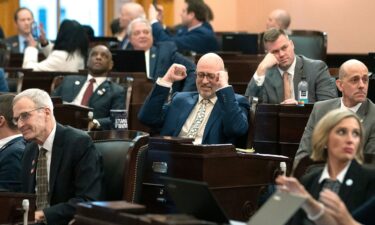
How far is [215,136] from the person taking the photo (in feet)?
21.5

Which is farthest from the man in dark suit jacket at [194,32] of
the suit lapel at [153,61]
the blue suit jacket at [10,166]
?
the blue suit jacket at [10,166]

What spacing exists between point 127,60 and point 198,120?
9.56 feet

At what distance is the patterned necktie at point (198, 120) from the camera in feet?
22.0

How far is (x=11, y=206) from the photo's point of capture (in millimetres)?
4992

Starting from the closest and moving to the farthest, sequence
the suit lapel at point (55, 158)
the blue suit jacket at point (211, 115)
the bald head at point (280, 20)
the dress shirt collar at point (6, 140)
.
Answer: the suit lapel at point (55, 158)
the dress shirt collar at point (6, 140)
the blue suit jacket at point (211, 115)
the bald head at point (280, 20)

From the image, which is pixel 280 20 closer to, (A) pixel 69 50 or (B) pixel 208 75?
(A) pixel 69 50

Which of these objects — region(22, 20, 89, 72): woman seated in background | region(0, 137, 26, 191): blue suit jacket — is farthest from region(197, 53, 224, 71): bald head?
region(22, 20, 89, 72): woman seated in background

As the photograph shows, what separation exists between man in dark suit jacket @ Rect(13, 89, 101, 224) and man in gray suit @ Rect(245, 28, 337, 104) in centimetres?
257

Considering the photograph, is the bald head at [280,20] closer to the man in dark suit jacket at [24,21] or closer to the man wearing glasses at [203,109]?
the man in dark suit jacket at [24,21]

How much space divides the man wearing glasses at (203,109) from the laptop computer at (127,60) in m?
2.49

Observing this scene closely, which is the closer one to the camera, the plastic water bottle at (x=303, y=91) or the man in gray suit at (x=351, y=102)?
the man in gray suit at (x=351, y=102)

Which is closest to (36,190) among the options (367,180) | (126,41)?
(367,180)

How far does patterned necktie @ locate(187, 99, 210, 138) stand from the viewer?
22.0 ft

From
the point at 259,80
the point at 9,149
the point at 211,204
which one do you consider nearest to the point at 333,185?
the point at 211,204
